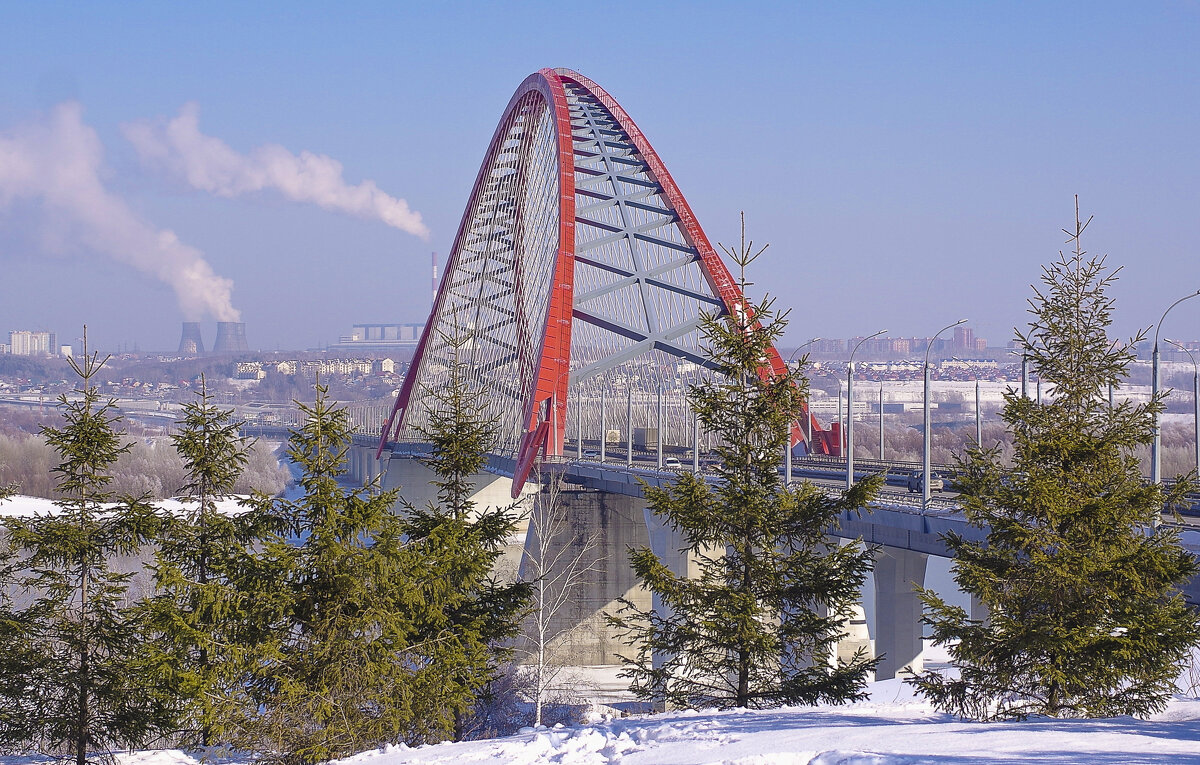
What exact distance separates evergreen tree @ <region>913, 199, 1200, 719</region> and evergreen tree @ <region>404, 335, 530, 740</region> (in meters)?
5.46

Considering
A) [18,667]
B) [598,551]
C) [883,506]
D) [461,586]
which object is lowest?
[598,551]

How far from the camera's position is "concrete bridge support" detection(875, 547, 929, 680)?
30.8m

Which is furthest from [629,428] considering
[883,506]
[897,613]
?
[883,506]

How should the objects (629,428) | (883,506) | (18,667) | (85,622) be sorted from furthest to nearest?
(629,428)
(883,506)
(85,622)
(18,667)

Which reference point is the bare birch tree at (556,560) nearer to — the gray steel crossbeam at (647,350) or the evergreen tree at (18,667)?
the gray steel crossbeam at (647,350)

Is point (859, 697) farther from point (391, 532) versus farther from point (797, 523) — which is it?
point (391, 532)

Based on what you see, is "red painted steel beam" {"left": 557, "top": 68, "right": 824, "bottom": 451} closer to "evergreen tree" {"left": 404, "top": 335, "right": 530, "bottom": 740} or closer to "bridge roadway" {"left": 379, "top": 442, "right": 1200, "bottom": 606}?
"bridge roadway" {"left": 379, "top": 442, "right": 1200, "bottom": 606}

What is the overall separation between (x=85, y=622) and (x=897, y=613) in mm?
22081

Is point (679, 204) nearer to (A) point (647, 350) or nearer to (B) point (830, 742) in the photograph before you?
(A) point (647, 350)

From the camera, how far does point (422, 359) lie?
68.9 meters

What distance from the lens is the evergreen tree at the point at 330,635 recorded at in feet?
40.6

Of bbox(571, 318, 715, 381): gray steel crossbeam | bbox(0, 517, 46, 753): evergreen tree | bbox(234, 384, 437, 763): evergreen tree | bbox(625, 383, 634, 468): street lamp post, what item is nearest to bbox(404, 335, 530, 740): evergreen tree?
bbox(234, 384, 437, 763): evergreen tree

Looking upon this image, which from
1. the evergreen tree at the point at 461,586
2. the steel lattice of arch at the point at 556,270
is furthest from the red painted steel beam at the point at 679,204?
the evergreen tree at the point at 461,586

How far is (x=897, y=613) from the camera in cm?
3145
